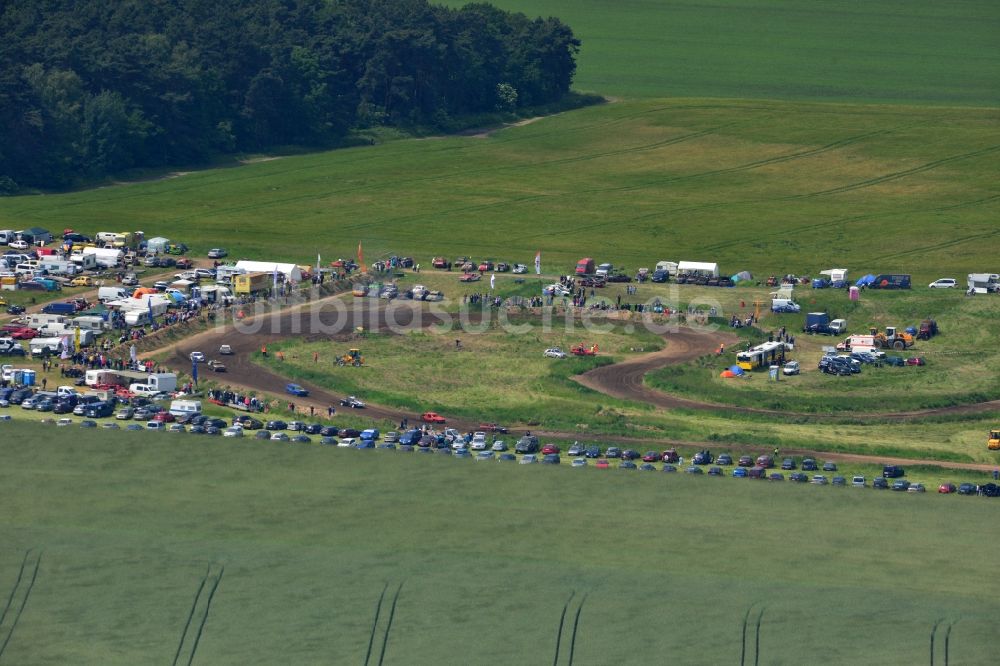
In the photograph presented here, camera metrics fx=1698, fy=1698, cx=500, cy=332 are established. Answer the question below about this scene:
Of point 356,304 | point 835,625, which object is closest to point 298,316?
point 356,304

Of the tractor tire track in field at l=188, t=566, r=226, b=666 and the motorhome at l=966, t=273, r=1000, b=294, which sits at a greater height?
the motorhome at l=966, t=273, r=1000, b=294

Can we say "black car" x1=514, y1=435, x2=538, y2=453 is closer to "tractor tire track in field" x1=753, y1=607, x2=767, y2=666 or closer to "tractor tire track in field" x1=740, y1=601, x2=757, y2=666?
"tractor tire track in field" x1=740, y1=601, x2=757, y2=666

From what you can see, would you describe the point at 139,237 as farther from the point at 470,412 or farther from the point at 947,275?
the point at 947,275

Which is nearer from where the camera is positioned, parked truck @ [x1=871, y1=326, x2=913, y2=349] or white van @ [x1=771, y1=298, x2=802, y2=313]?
parked truck @ [x1=871, y1=326, x2=913, y2=349]

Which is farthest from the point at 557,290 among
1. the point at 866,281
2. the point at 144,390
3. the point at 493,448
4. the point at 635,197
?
the point at 493,448

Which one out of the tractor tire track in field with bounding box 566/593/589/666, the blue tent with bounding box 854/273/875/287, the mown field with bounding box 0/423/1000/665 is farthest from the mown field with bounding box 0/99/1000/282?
the tractor tire track in field with bounding box 566/593/589/666

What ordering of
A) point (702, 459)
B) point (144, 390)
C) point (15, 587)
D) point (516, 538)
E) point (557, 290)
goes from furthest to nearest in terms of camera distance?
point (557, 290)
point (144, 390)
point (702, 459)
point (516, 538)
point (15, 587)

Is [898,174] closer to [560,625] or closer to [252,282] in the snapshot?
[252,282]
